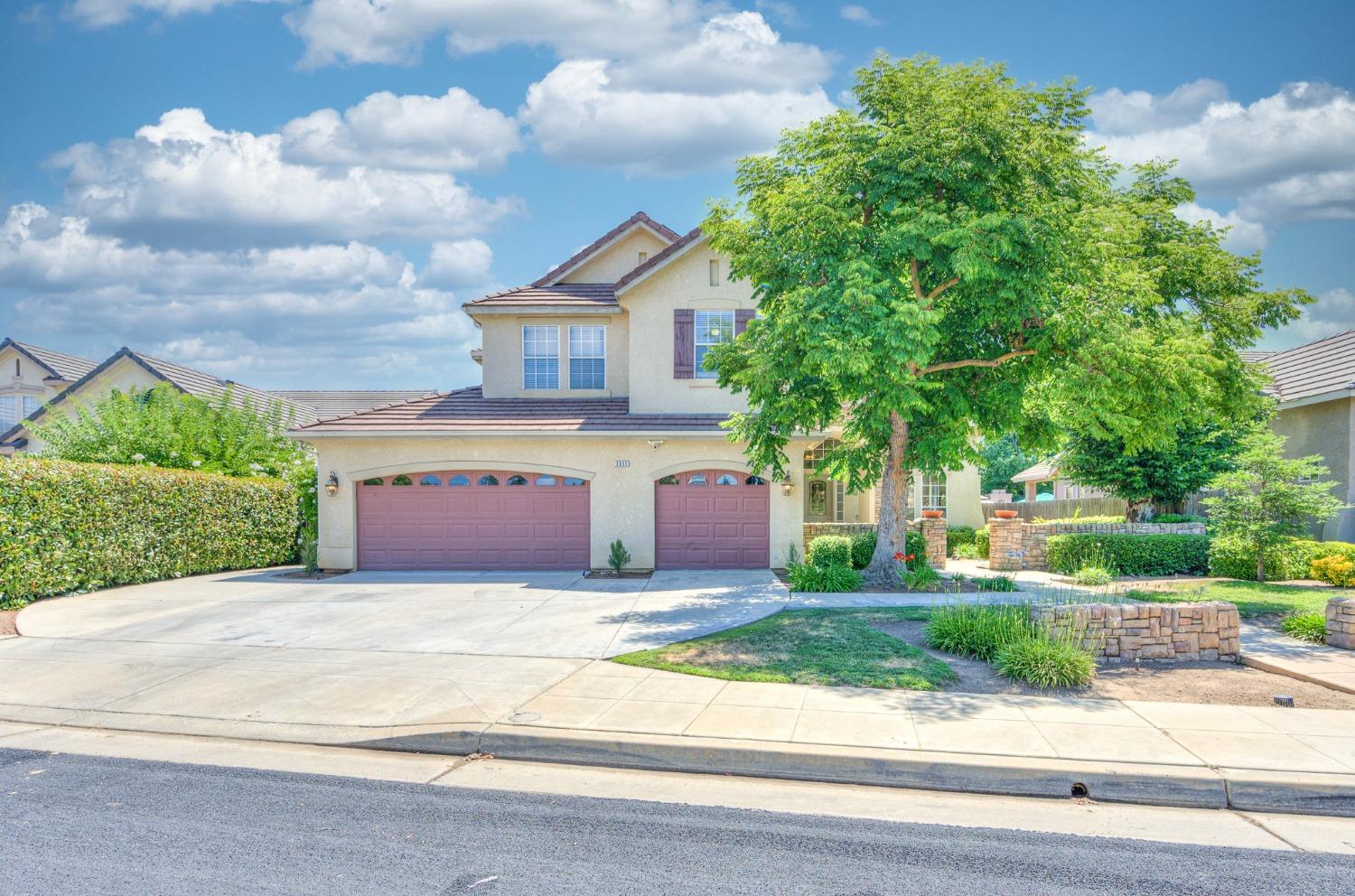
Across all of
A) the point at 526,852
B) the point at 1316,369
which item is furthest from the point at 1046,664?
the point at 1316,369

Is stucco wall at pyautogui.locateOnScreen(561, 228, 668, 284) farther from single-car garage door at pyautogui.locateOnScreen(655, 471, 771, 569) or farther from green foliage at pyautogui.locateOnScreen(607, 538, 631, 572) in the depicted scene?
green foliage at pyautogui.locateOnScreen(607, 538, 631, 572)

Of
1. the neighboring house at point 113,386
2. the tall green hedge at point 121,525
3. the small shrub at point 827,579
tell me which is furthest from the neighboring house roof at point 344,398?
the small shrub at point 827,579

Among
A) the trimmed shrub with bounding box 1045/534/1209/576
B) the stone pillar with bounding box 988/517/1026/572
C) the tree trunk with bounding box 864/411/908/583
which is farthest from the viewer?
the stone pillar with bounding box 988/517/1026/572

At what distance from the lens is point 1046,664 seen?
841 centimetres

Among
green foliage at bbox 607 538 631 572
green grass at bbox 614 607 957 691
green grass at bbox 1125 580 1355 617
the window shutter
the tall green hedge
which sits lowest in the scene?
green grass at bbox 614 607 957 691

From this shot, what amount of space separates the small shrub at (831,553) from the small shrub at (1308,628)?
23.2ft

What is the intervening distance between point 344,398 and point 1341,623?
38951 millimetres

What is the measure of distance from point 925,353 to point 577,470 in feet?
28.3

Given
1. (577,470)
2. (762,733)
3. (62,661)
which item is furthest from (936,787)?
(577,470)

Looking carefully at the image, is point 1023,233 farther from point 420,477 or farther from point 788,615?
point 420,477

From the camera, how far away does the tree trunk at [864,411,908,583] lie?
1507 cm

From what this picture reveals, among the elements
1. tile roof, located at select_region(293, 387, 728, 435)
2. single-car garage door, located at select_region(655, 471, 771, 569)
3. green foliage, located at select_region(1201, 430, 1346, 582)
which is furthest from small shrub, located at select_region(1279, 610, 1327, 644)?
tile roof, located at select_region(293, 387, 728, 435)

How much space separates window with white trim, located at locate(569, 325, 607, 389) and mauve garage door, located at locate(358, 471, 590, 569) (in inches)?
117

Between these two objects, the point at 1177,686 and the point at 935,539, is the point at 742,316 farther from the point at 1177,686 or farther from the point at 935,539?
the point at 1177,686
